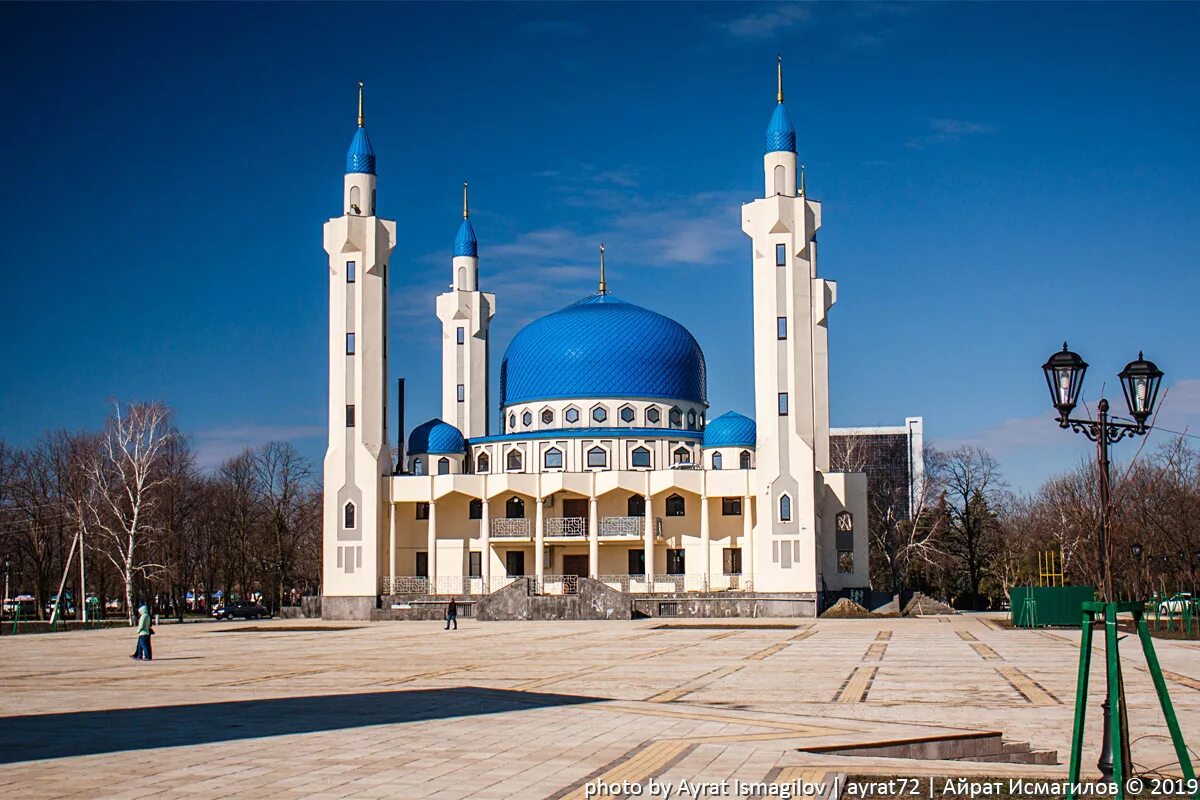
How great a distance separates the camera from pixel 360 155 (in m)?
61.8

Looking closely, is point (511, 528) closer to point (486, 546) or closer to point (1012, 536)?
point (486, 546)

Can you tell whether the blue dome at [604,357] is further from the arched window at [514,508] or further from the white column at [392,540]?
the white column at [392,540]

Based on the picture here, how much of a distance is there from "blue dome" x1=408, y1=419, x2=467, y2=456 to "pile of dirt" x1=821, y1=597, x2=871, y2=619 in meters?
19.1

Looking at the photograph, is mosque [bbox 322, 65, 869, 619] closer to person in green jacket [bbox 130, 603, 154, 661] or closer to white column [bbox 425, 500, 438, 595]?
white column [bbox 425, 500, 438, 595]

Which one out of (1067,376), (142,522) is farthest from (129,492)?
(1067,376)

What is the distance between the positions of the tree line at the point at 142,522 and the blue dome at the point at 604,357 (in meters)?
16.8

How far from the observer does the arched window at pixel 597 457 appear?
63750 mm

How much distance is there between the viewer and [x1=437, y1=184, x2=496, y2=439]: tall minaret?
2689 inches

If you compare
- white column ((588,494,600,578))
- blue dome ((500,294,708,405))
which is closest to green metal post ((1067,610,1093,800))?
white column ((588,494,600,578))

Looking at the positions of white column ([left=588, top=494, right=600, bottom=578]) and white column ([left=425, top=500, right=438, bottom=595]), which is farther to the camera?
white column ([left=425, top=500, right=438, bottom=595])

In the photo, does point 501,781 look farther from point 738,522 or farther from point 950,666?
point 738,522

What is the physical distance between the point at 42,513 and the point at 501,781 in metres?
62.5

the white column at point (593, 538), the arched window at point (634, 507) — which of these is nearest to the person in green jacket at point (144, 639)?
the white column at point (593, 538)

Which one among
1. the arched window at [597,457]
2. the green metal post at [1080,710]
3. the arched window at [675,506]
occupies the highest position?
the arched window at [597,457]
